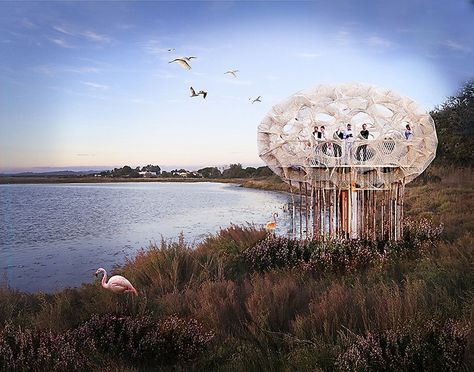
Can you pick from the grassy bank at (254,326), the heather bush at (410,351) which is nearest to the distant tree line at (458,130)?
the grassy bank at (254,326)

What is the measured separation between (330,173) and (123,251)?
Answer: 585 centimetres

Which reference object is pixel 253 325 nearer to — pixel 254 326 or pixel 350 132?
pixel 254 326

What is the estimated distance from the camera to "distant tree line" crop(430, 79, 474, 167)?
9.09m

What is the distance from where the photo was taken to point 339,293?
473 centimetres

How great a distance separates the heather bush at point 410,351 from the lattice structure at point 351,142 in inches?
228

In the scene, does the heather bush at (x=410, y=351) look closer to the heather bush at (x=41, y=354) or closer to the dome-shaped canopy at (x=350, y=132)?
the heather bush at (x=41, y=354)

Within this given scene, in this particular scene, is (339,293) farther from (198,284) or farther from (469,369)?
(198,284)

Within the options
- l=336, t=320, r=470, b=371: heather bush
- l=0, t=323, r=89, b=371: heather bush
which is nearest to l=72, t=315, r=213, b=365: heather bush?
l=0, t=323, r=89, b=371: heather bush

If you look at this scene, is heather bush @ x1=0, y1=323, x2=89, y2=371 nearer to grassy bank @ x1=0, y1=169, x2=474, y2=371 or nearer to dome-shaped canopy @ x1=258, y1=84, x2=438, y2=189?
grassy bank @ x1=0, y1=169, x2=474, y2=371

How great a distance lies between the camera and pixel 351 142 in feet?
29.6

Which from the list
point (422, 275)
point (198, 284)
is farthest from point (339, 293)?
point (198, 284)

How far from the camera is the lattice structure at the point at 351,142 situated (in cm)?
907

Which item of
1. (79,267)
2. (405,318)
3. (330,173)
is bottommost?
(79,267)

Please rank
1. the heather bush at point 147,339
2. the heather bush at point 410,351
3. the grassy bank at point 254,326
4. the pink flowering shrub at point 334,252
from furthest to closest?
the pink flowering shrub at point 334,252 → the heather bush at point 147,339 → the grassy bank at point 254,326 → the heather bush at point 410,351
